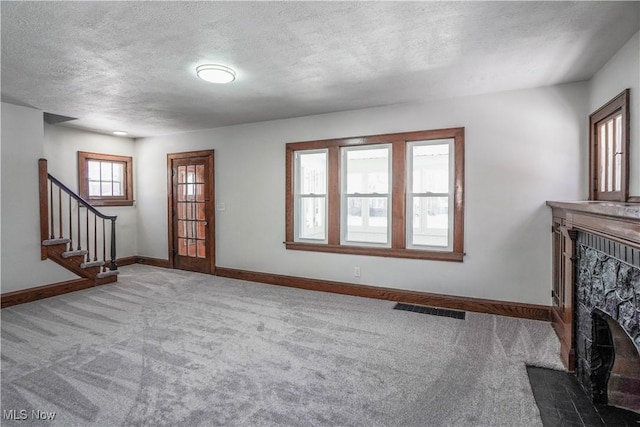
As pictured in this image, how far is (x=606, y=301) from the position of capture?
208 centimetres

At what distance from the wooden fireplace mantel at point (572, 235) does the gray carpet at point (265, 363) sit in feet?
0.74

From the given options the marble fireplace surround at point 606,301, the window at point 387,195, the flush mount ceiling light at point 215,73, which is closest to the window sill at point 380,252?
the window at point 387,195

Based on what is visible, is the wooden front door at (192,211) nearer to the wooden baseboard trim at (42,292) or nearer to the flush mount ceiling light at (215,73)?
the wooden baseboard trim at (42,292)

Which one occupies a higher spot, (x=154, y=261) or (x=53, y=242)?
(x=53, y=242)

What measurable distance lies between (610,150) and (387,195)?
2282 millimetres

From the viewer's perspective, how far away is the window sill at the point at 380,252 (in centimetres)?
413

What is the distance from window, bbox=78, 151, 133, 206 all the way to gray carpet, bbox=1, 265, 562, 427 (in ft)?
8.00

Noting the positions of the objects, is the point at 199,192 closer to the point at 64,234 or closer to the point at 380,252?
the point at 64,234

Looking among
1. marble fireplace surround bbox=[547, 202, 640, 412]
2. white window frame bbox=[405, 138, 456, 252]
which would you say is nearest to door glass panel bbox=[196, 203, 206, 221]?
white window frame bbox=[405, 138, 456, 252]

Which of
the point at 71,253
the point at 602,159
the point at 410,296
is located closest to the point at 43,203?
the point at 71,253

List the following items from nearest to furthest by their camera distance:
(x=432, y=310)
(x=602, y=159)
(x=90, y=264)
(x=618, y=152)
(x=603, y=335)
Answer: (x=603, y=335) < (x=618, y=152) < (x=602, y=159) < (x=432, y=310) < (x=90, y=264)

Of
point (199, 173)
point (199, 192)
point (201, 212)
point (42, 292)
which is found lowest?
point (42, 292)

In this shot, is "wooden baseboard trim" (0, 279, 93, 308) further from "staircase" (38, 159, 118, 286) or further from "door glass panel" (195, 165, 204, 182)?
"door glass panel" (195, 165, 204, 182)

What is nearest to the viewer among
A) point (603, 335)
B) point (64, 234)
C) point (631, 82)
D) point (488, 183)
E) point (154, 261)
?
point (603, 335)
